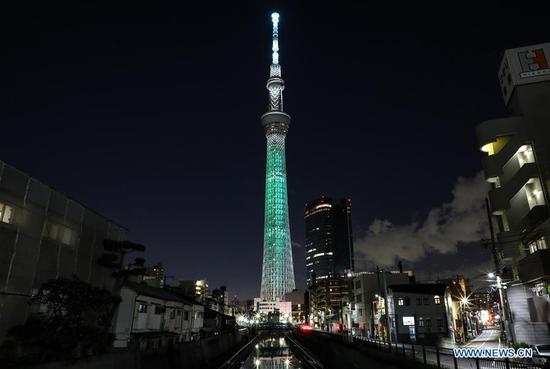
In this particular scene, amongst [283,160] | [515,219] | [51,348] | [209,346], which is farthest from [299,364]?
[283,160]

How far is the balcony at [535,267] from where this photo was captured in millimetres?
25625

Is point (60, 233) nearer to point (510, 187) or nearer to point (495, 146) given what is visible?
point (510, 187)

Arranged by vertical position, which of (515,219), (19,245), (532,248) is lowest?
(19,245)

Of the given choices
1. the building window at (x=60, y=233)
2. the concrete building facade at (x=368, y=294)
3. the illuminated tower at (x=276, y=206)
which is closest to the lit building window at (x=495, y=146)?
the concrete building facade at (x=368, y=294)

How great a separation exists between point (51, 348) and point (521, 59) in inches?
1669

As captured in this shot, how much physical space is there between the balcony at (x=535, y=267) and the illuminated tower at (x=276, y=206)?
9562cm

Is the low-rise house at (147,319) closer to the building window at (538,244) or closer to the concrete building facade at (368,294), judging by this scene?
the building window at (538,244)

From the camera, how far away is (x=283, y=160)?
12950 cm

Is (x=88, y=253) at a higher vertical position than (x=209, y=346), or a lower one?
higher

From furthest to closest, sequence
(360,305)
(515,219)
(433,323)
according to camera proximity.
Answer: (360,305), (433,323), (515,219)

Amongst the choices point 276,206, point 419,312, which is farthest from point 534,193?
point 276,206

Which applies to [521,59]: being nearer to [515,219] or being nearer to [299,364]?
[515,219]

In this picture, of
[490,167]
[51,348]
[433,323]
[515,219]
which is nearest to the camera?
[51,348]

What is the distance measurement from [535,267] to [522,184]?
8.16 meters
